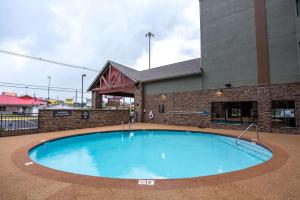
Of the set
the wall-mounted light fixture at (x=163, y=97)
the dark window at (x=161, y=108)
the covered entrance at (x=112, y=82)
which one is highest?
the covered entrance at (x=112, y=82)

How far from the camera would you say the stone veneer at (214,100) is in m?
8.98

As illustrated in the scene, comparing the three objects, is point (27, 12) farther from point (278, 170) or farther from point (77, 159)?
point (278, 170)

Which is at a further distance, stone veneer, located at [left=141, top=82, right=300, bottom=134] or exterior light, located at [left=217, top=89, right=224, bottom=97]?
exterior light, located at [left=217, top=89, right=224, bottom=97]

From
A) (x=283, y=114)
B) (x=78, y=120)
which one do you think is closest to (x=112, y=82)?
→ (x=78, y=120)

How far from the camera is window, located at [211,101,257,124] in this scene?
33.5 ft

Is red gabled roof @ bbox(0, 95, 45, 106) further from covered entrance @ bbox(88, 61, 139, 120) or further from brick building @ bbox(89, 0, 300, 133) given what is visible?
brick building @ bbox(89, 0, 300, 133)

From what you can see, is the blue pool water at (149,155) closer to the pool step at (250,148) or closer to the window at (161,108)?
the pool step at (250,148)

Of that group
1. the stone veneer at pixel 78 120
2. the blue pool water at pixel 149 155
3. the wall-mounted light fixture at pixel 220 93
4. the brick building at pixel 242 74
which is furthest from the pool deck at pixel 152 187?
the wall-mounted light fixture at pixel 220 93

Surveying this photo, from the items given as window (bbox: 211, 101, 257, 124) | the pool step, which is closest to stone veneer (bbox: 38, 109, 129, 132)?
window (bbox: 211, 101, 257, 124)

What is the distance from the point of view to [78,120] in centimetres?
1161

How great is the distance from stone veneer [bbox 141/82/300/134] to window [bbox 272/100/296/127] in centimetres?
22

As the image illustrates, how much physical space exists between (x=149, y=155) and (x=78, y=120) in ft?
23.7

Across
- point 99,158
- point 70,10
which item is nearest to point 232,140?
point 99,158

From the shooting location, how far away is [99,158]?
6379 mm
